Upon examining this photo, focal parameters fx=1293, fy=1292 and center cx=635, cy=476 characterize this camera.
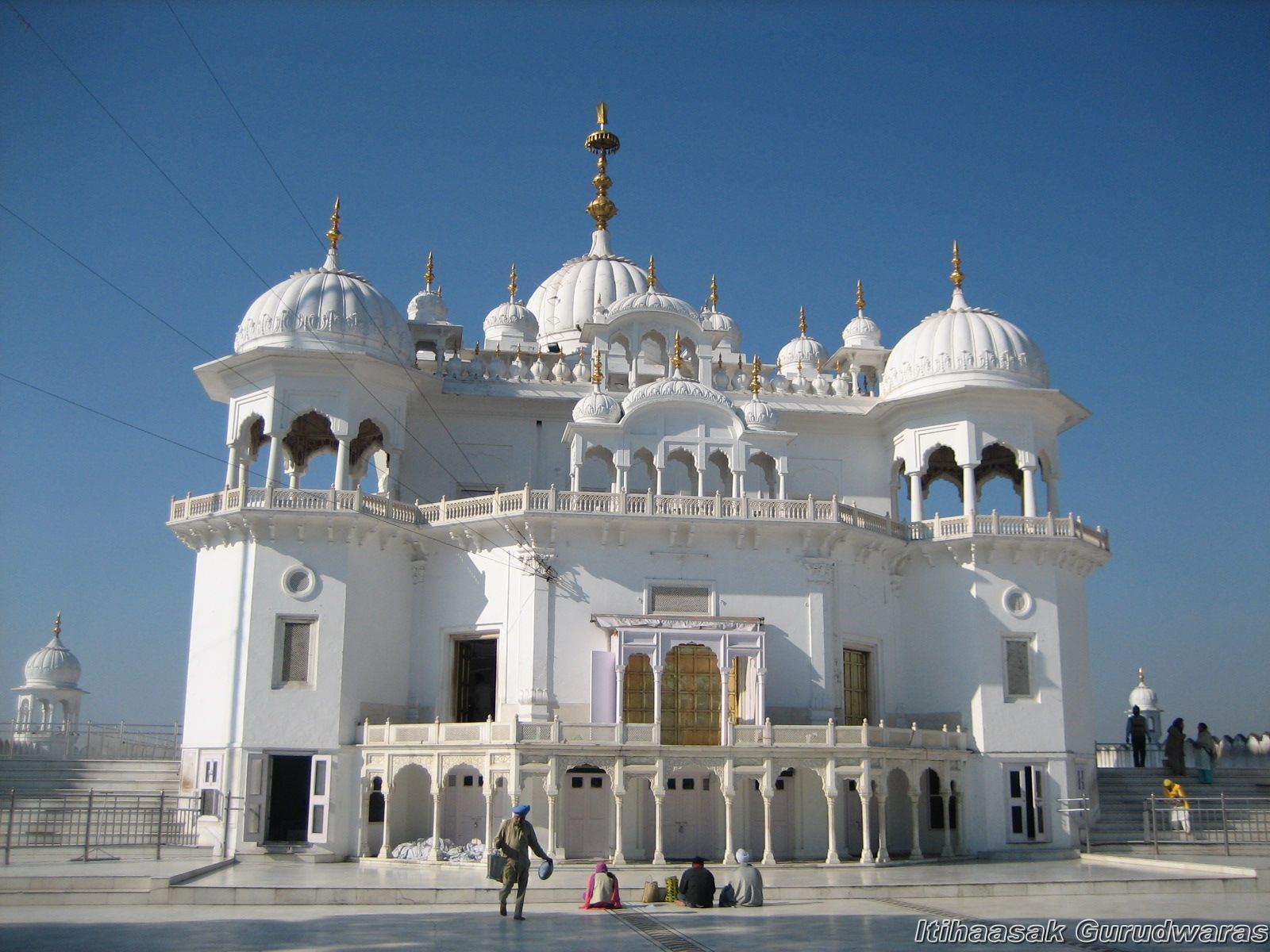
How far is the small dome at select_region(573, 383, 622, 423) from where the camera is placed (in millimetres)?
31734

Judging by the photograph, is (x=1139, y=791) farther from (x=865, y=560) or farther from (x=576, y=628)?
(x=576, y=628)

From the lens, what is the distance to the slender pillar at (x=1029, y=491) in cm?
3278

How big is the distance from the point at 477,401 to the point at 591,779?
422 inches

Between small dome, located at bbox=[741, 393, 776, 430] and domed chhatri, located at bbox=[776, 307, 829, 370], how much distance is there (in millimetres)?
10562

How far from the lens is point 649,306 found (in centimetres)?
3572

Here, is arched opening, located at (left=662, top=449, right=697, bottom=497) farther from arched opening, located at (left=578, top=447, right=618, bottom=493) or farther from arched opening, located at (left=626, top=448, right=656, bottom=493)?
arched opening, located at (left=578, top=447, right=618, bottom=493)

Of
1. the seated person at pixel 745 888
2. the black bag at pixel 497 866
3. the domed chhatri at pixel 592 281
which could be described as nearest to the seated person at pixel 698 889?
the seated person at pixel 745 888

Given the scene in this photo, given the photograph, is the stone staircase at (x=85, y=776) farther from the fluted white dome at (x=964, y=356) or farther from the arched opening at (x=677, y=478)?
the fluted white dome at (x=964, y=356)

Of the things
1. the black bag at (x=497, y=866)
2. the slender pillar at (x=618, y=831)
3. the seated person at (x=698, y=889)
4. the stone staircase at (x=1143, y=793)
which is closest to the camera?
the black bag at (x=497, y=866)

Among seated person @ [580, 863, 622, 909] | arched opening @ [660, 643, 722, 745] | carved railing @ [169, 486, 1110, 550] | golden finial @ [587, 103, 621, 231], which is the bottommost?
seated person @ [580, 863, 622, 909]

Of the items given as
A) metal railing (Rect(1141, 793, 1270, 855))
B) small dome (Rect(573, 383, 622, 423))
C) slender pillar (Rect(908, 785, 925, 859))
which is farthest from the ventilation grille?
metal railing (Rect(1141, 793, 1270, 855))

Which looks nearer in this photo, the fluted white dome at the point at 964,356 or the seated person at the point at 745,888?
the seated person at the point at 745,888

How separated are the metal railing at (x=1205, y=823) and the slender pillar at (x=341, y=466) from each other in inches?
766

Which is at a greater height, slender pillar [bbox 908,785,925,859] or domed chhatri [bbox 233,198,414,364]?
domed chhatri [bbox 233,198,414,364]
